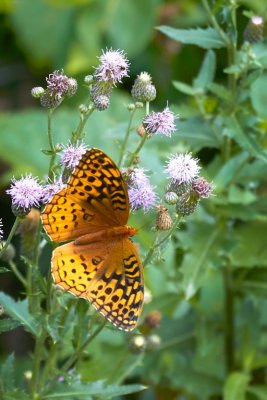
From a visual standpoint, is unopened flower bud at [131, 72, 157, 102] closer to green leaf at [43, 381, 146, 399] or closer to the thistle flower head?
the thistle flower head

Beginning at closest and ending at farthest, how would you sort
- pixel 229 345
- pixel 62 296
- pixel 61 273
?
pixel 61 273, pixel 62 296, pixel 229 345

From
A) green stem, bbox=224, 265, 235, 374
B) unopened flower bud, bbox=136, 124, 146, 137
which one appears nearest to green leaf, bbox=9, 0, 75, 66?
green stem, bbox=224, 265, 235, 374

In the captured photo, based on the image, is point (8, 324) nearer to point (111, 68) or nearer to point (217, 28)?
point (111, 68)

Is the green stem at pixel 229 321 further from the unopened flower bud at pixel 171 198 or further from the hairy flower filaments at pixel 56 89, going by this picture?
the hairy flower filaments at pixel 56 89

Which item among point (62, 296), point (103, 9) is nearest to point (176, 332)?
point (62, 296)

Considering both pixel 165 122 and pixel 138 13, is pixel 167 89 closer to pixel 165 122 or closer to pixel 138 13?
pixel 138 13
